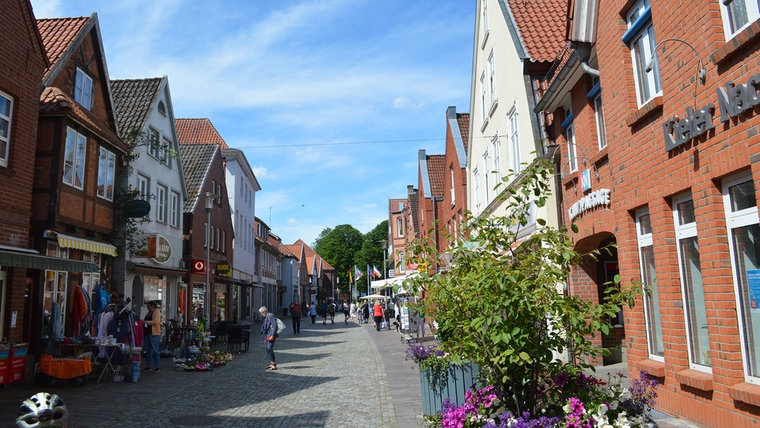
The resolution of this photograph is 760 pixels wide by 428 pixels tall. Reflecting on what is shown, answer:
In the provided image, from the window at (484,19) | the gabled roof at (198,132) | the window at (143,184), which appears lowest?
the window at (143,184)

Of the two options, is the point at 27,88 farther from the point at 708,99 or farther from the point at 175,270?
the point at 708,99

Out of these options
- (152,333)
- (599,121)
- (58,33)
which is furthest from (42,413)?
(58,33)

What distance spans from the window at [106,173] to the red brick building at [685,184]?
1323 centimetres

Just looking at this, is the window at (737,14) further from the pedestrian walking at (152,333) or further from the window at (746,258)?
the pedestrian walking at (152,333)

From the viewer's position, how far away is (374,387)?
12.0m

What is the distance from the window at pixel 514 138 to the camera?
15617 mm

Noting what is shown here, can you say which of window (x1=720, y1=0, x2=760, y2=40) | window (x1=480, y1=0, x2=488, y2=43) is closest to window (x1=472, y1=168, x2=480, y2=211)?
window (x1=480, y1=0, x2=488, y2=43)

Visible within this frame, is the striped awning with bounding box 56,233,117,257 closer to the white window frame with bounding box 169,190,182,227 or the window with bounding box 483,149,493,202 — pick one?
the white window frame with bounding box 169,190,182,227

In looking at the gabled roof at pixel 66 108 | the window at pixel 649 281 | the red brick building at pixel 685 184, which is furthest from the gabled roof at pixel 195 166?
the window at pixel 649 281

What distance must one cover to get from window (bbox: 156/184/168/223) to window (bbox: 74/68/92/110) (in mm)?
6372

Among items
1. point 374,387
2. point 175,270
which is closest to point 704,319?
point 374,387

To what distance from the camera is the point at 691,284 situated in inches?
280

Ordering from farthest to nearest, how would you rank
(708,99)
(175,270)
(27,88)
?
1. (175,270)
2. (27,88)
3. (708,99)

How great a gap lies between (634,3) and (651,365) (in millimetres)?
5061
